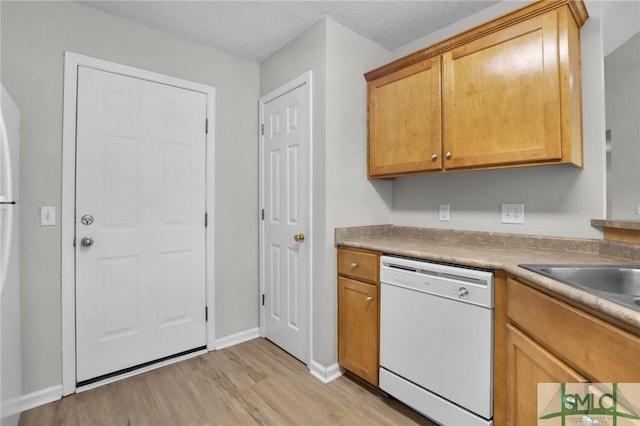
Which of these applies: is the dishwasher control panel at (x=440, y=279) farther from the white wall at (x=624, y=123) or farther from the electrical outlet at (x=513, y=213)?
the white wall at (x=624, y=123)

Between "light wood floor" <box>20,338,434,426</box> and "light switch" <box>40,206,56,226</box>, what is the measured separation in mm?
1036

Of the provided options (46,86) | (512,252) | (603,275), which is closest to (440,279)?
(512,252)

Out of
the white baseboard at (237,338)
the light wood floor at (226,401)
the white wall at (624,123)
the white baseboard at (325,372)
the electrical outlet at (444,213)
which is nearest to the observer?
the white wall at (624,123)

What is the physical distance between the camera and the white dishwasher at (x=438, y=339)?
1.33m

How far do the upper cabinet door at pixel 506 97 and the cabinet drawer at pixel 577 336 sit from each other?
2.33 feet

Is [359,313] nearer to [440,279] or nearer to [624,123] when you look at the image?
[440,279]

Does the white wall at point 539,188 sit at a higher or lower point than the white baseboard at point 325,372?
higher

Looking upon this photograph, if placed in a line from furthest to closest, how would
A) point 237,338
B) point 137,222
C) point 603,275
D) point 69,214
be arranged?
point 237,338 < point 137,222 < point 69,214 < point 603,275

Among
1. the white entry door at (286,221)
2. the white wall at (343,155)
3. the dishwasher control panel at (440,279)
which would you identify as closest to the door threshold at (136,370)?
the white entry door at (286,221)

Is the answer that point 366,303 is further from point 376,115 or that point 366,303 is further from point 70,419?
point 70,419

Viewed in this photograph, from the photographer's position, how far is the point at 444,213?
2.12 meters

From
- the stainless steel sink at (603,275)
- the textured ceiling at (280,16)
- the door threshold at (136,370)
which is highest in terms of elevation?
the textured ceiling at (280,16)

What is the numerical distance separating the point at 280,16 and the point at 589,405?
2380 millimetres

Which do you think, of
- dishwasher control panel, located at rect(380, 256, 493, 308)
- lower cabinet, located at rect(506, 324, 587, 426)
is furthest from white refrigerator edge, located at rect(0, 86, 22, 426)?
lower cabinet, located at rect(506, 324, 587, 426)
